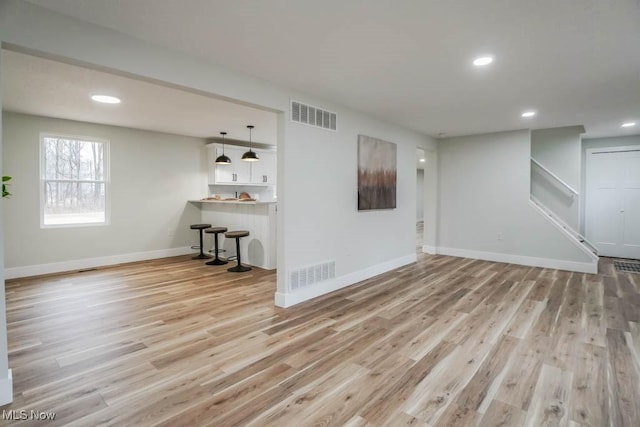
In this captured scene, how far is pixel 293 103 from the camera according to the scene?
376 cm

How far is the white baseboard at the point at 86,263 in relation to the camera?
5.02 m

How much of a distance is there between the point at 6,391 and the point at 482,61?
4294 millimetres

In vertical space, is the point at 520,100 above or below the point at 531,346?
above

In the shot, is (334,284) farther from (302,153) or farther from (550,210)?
(550,210)

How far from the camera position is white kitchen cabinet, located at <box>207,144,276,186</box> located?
23.6 feet

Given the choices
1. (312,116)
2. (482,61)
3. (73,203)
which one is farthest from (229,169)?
(482,61)

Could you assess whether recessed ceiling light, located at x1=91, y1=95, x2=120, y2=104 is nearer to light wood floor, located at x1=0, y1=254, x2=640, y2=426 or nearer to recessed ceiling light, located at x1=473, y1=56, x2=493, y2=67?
light wood floor, located at x1=0, y1=254, x2=640, y2=426

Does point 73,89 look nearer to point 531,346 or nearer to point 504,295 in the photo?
point 531,346

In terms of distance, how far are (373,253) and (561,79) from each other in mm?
3169

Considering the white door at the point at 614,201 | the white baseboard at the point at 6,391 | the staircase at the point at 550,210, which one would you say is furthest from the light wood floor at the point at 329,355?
the white door at the point at 614,201

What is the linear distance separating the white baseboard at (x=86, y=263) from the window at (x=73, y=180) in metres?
0.66

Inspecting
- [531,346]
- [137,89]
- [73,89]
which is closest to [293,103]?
[137,89]

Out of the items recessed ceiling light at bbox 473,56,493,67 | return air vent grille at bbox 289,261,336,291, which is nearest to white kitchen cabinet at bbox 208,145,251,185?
return air vent grille at bbox 289,261,336,291

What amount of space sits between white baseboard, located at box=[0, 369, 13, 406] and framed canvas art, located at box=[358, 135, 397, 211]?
3.89 metres
